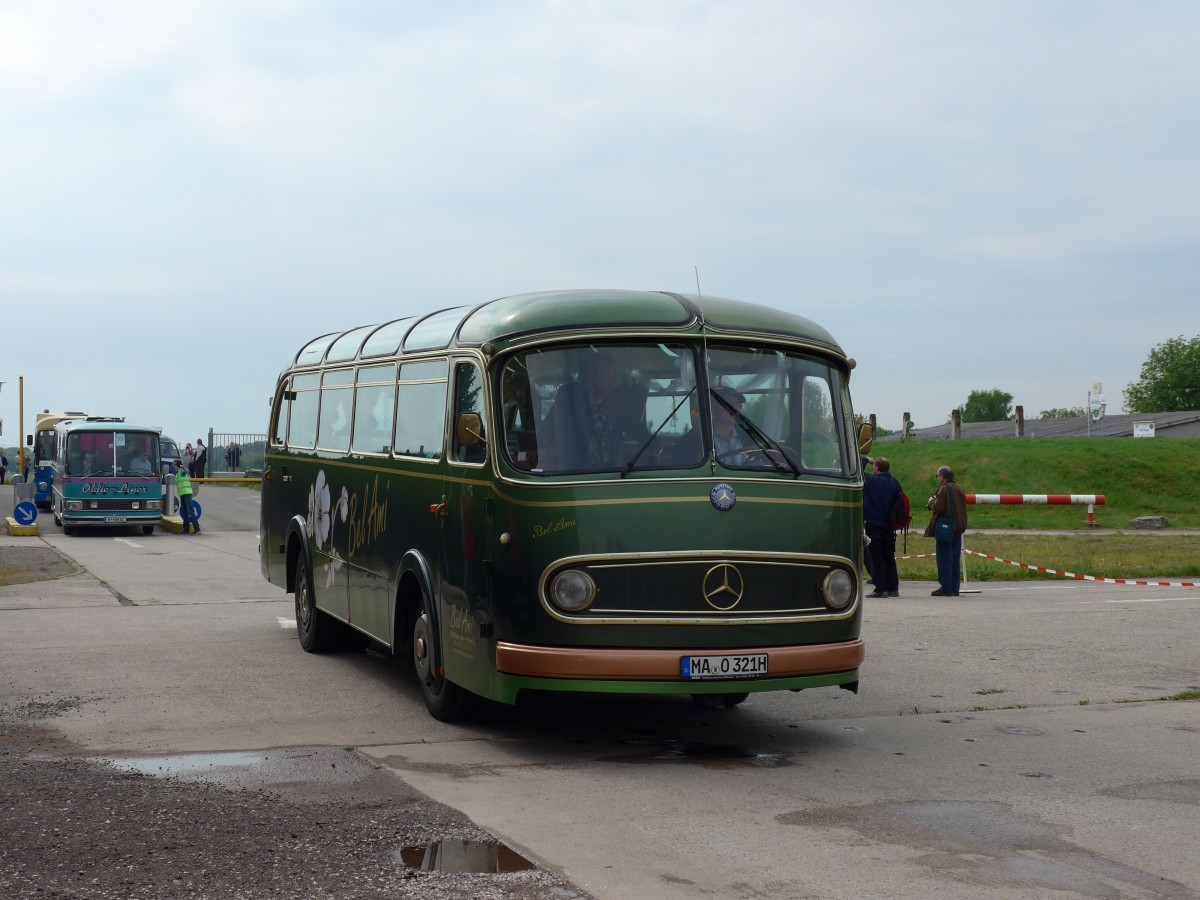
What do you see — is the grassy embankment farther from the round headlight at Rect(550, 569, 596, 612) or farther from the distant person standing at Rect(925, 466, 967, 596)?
the round headlight at Rect(550, 569, 596, 612)

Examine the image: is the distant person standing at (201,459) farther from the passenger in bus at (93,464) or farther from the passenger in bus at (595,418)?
the passenger in bus at (595,418)

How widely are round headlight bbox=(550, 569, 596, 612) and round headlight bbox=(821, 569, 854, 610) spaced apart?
4.67ft

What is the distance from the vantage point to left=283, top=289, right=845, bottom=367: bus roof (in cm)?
860

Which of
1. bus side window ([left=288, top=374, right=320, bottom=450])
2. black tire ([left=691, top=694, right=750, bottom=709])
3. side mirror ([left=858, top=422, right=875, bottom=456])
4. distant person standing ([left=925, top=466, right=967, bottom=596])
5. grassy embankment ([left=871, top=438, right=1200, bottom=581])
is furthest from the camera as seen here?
grassy embankment ([left=871, top=438, right=1200, bottom=581])

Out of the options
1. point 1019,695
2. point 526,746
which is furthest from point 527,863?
point 1019,695

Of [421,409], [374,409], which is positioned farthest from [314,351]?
[421,409]

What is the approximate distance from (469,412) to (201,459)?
58.0 m

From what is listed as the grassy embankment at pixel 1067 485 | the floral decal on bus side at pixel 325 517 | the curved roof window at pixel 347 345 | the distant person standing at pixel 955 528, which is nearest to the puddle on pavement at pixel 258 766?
the floral decal on bus side at pixel 325 517

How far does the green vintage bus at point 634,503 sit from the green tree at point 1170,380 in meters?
126

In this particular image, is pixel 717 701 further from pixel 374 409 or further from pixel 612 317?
pixel 374 409

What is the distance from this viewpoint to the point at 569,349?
852cm

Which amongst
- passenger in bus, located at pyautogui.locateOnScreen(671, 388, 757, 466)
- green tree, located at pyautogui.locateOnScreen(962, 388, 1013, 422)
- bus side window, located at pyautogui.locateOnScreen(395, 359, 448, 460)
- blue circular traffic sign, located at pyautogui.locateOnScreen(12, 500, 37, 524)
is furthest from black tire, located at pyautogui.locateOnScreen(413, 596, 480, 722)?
green tree, located at pyautogui.locateOnScreen(962, 388, 1013, 422)

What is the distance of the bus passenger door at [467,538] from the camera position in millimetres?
8461

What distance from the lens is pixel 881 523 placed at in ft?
59.8
